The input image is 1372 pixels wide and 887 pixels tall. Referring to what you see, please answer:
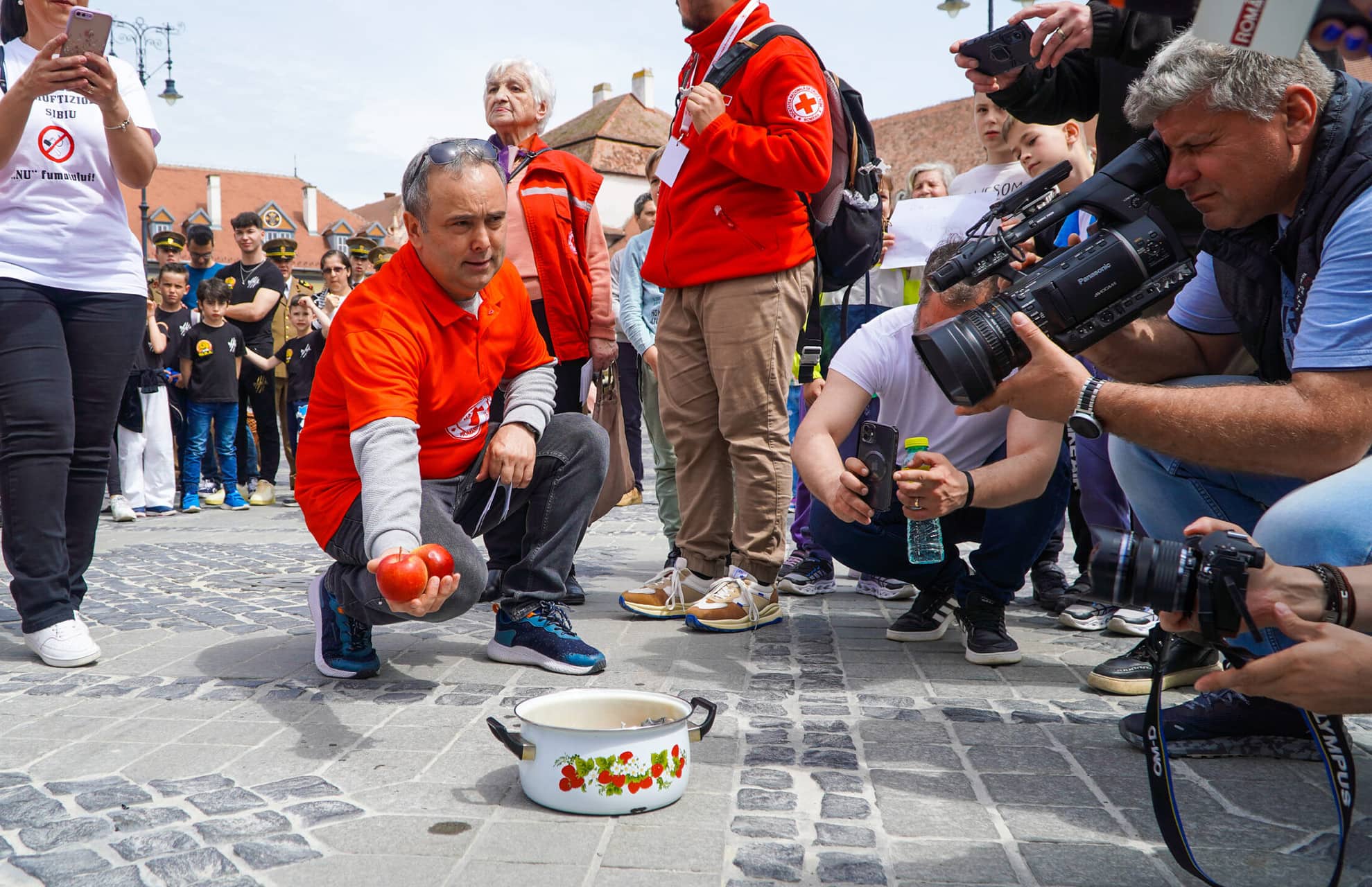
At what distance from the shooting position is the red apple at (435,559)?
2.39 m

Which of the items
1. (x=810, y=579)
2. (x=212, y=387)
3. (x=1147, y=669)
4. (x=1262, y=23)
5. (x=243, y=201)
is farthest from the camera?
(x=243, y=201)

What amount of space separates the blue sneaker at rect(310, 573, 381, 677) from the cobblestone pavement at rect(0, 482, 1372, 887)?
54 mm

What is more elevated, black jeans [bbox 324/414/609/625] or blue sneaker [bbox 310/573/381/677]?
black jeans [bbox 324/414/609/625]

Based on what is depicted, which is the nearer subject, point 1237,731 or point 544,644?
point 1237,731

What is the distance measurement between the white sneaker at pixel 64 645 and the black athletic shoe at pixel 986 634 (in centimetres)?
269

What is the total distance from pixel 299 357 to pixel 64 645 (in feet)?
18.3

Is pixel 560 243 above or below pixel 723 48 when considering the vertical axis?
below

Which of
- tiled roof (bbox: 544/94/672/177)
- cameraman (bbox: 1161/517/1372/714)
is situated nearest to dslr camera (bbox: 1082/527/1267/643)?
cameraman (bbox: 1161/517/1372/714)

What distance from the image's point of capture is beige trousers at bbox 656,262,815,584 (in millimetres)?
3887

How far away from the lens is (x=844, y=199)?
4090mm

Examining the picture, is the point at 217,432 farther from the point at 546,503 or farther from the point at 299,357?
the point at 546,503

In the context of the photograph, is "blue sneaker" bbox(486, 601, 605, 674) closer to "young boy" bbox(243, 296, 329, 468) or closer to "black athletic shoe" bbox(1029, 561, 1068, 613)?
"black athletic shoe" bbox(1029, 561, 1068, 613)

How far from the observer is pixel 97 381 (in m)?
3.57

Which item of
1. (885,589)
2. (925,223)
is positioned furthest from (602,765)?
(925,223)
